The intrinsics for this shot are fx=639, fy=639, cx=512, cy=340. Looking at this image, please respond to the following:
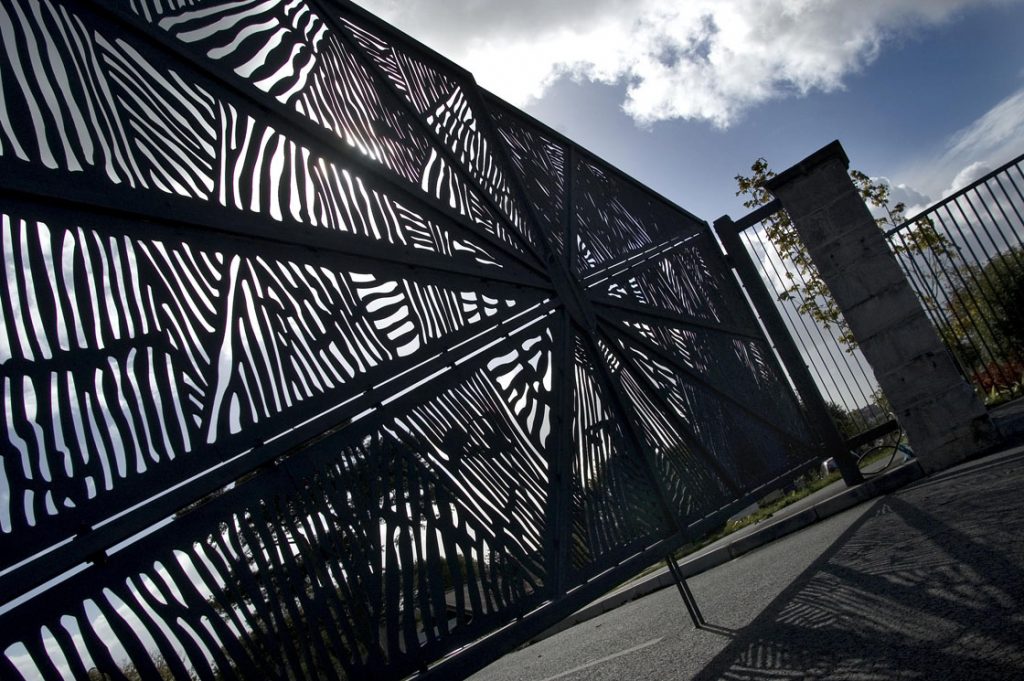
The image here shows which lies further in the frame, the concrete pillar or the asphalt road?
the concrete pillar

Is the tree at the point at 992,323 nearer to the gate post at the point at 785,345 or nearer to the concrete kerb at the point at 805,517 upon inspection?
the gate post at the point at 785,345

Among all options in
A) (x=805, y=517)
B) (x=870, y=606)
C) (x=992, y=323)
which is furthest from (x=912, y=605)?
(x=992, y=323)

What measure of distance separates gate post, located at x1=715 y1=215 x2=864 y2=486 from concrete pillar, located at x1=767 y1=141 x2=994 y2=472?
A: 631mm

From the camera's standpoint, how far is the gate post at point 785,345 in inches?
213

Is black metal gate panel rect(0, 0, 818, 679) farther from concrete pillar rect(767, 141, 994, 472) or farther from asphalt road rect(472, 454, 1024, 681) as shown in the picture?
concrete pillar rect(767, 141, 994, 472)

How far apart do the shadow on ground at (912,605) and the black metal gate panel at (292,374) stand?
0.66m

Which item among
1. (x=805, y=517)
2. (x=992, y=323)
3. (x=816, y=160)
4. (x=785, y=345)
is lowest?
(x=805, y=517)

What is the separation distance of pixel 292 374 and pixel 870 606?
2321 mm

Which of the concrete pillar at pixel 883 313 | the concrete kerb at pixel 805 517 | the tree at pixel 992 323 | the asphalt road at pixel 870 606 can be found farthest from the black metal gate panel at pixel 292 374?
the tree at pixel 992 323

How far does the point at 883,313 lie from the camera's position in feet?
16.1

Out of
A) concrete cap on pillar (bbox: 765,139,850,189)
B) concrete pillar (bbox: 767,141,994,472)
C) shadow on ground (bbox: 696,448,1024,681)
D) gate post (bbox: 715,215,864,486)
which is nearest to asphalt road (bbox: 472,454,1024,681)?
shadow on ground (bbox: 696,448,1024,681)

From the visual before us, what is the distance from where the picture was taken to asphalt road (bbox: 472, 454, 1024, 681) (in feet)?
6.15

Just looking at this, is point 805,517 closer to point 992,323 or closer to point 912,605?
point 912,605

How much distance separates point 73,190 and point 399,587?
1.49m
